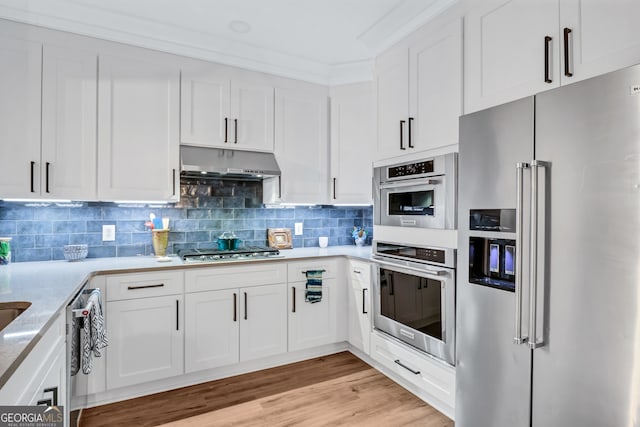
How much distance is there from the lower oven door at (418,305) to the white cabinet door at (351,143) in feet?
2.94

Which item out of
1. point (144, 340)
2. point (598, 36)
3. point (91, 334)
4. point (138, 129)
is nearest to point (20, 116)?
A: point (138, 129)

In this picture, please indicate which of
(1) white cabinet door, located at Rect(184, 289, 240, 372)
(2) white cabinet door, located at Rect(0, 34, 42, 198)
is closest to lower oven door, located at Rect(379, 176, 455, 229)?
(1) white cabinet door, located at Rect(184, 289, 240, 372)

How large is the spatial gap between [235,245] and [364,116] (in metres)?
1.63

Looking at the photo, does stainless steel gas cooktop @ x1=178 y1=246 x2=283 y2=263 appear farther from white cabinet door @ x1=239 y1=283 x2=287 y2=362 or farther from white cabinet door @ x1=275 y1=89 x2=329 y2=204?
white cabinet door @ x1=275 y1=89 x2=329 y2=204

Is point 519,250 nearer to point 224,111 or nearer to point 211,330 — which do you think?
point 211,330

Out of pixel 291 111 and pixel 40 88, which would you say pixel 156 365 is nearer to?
pixel 40 88

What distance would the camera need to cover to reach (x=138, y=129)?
2598mm

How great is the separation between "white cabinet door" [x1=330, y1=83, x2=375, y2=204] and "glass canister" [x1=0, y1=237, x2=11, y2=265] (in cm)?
244

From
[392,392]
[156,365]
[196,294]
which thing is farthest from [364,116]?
[156,365]

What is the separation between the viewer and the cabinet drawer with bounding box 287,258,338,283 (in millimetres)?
2879

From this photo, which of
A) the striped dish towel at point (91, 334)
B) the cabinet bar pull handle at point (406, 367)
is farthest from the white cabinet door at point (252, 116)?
the cabinet bar pull handle at point (406, 367)

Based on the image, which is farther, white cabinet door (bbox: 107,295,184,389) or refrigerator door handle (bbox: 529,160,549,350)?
white cabinet door (bbox: 107,295,184,389)

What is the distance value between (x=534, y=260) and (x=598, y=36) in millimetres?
911

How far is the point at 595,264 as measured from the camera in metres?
1.27
